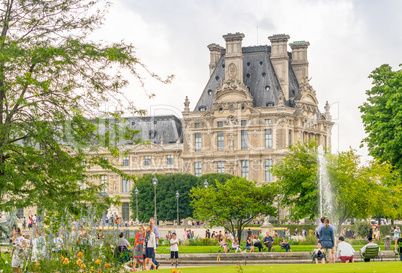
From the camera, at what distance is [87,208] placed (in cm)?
1822

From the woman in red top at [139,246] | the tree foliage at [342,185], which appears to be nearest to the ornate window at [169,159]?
the tree foliage at [342,185]

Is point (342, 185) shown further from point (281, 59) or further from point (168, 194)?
point (281, 59)

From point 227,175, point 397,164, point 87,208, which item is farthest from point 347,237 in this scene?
point 227,175

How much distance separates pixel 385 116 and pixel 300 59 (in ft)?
169

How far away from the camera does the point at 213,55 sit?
334 feet

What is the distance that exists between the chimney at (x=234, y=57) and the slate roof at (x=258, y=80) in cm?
206

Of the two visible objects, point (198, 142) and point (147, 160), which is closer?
point (198, 142)

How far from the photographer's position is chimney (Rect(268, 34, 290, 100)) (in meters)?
96.6

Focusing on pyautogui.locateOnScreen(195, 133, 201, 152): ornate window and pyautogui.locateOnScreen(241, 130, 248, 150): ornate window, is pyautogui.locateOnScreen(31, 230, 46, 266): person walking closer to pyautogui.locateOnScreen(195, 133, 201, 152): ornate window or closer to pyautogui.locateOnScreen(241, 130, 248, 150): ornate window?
pyautogui.locateOnScreen(241, 130, 248, 150): ornate window

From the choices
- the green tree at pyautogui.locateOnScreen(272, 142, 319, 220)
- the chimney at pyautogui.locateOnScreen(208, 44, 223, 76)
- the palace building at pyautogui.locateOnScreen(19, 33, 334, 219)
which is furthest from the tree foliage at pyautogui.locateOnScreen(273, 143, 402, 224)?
the chimney at pyautogui.locateOnScreen(208, 44, 223, 76)

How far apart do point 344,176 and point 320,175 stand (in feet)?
4.76

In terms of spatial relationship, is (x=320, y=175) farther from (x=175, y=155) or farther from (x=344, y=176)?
(x=175, y=155)

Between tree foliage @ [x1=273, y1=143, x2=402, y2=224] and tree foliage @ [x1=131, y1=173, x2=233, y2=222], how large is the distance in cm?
4158

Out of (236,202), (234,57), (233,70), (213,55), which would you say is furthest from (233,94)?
(236,202)
